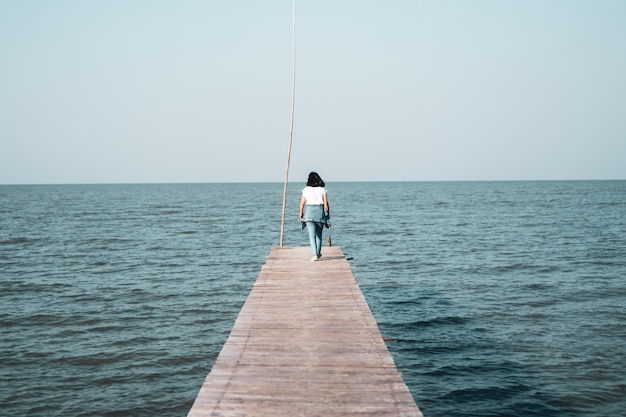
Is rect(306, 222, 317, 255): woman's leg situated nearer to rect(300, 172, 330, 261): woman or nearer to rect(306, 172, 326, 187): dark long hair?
rect(300, 172, 330, 261): woman

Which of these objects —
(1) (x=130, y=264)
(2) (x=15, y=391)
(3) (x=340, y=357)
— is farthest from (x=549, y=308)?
(1) (x=130, y=264)

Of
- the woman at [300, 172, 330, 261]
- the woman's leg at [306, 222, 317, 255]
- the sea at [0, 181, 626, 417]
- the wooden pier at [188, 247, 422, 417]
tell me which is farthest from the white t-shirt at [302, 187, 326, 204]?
the sea at [0, 181, 626, 417]

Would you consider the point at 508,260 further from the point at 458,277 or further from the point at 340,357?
the point at 340,357

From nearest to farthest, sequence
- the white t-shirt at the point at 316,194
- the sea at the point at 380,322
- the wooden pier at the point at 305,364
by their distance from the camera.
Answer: the wooden pier at the point at 305,364
the sea at the point at 380,322
the white t-shirt at the point at 316,194

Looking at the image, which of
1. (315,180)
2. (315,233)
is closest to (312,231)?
(315,233)

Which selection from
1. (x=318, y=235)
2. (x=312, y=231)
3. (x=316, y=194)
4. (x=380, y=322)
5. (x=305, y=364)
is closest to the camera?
(x=305, y=364)

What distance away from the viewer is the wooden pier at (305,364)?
5.11 meters

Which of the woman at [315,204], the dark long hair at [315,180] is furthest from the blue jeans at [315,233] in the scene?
the dark long hair at [315,180]

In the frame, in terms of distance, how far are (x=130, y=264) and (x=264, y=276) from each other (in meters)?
13.9

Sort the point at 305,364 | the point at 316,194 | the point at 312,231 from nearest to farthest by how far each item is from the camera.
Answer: the point at 305,364 → the point at 316,194 → the point at 312,231

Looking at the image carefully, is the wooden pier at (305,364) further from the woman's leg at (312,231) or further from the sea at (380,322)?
the woman's leg at (312,231)

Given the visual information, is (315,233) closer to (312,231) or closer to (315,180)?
(312,231)

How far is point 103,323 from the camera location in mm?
13930

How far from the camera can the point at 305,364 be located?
6.28 m
